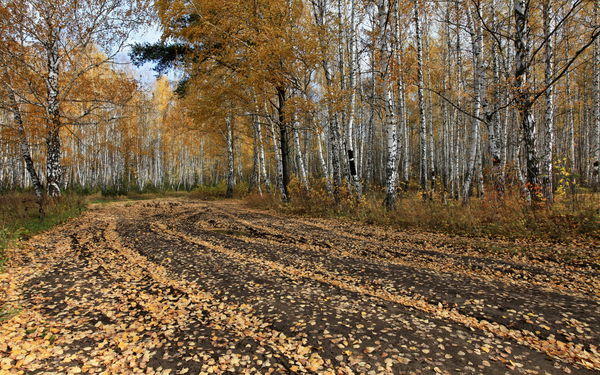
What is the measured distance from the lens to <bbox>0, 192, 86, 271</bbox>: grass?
756 centimetres

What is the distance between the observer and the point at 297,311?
3.92m

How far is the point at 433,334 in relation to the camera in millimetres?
3287

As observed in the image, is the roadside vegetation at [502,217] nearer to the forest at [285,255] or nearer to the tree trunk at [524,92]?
the forest at [285,255]

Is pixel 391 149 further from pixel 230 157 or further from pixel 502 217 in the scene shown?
pixel 230 157

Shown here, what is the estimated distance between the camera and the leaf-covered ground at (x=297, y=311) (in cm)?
290

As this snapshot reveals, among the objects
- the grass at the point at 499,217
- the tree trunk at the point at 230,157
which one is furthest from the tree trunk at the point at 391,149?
the tree trunk at the point at 230,157

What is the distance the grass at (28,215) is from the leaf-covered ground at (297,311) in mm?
1449

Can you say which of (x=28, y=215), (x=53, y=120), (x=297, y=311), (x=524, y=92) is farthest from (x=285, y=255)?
(x=53, y=120)

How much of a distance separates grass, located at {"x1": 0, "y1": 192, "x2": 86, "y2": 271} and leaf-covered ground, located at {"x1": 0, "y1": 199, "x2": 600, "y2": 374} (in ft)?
4.75

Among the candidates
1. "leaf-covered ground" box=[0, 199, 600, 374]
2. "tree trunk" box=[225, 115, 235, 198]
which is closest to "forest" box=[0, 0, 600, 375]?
"leaf-covered ground" box=[0, 199, 600, 374]

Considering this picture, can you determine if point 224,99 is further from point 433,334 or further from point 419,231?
point 433,334

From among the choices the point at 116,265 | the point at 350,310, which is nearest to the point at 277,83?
the point at 116,265

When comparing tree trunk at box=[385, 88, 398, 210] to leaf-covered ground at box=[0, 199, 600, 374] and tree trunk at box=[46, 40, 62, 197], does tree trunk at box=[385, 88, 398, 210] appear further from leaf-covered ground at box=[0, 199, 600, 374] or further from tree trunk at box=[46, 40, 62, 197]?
tree trunk at box=[46, 40, 62, 197]

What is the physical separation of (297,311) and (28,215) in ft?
39.0
